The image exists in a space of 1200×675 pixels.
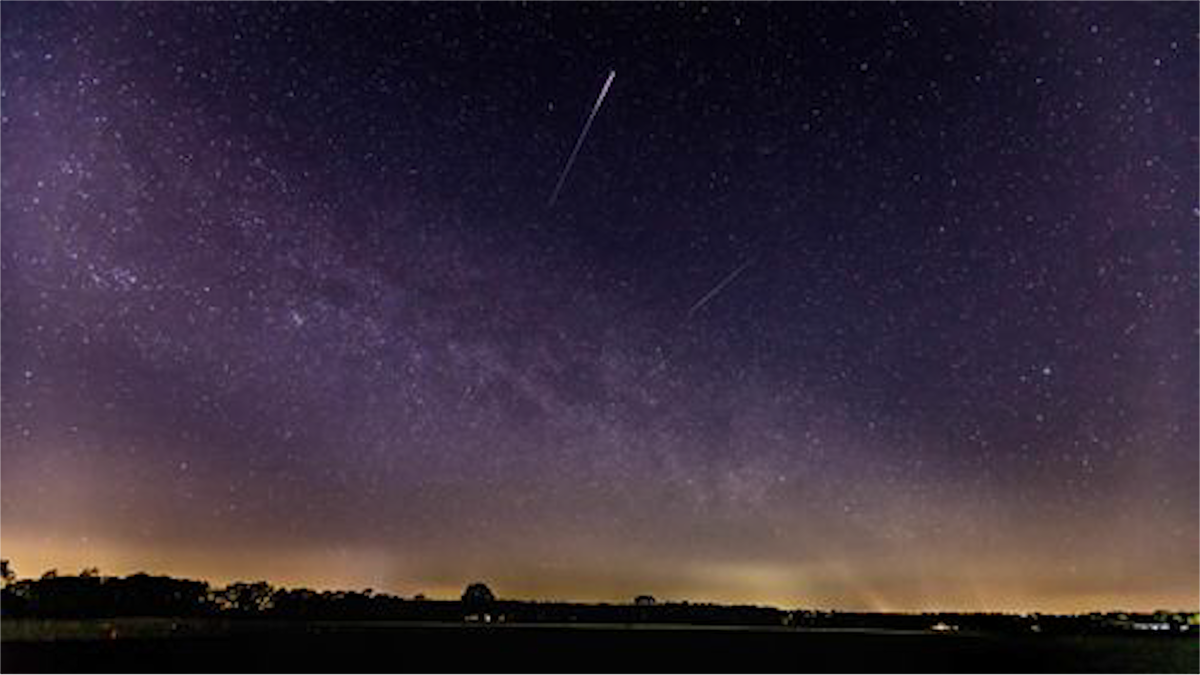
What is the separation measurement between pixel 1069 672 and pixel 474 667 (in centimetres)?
5925

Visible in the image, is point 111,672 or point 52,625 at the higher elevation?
point 52,625

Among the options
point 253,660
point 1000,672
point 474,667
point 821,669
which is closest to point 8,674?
point 253,660

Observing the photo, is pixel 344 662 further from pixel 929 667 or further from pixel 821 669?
pixel 929 667

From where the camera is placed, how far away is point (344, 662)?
102188mm

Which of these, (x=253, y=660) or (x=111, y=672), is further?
(x=253, y=660)

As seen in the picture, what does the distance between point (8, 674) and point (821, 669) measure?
7001 cm

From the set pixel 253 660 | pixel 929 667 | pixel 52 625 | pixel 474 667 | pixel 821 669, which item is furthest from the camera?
pixel 52 625

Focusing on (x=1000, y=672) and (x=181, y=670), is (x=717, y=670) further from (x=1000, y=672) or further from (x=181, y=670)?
(x=181, y=670)

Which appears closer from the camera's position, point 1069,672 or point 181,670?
point 181,670

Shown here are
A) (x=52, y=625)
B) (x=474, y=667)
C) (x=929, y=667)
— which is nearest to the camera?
(x=474, y=667)

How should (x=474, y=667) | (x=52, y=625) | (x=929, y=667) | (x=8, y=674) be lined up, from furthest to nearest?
(x=52, y=625) < (x=929, y=667) < (x=474, y=667) < (x=8, y=674)

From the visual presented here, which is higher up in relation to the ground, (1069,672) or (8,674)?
(1069,672)

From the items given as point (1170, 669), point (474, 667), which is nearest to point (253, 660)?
point (474, 667)

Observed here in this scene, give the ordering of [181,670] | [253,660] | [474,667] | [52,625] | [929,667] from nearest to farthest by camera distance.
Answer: [181,670] < [474,667] < [253,660] < [929,667] < [52,625]
